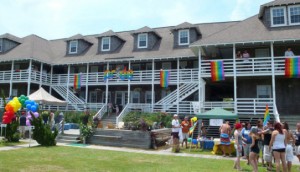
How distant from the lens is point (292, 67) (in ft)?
63.5

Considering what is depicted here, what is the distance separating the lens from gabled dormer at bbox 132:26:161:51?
2906 cm

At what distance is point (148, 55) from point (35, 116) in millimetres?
14005

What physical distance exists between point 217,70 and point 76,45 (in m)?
18.2

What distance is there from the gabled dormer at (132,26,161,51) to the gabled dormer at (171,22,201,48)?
95.0 inches

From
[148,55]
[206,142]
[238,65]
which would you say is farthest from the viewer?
[148,55]

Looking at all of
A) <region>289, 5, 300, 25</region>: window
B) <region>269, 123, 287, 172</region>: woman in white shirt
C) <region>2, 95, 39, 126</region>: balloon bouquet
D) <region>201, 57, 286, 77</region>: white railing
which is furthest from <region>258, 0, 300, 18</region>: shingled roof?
<region>2, 95, 39, 126</region>: balloon bouquet

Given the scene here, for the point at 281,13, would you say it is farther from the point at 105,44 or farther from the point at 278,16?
the point at 105,44

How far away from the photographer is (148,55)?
27266 millimetres

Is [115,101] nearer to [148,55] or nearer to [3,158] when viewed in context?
[148,55]

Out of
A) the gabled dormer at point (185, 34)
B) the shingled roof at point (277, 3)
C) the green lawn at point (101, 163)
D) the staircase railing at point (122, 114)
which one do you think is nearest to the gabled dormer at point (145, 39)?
the gabled dormer at point (185, 34)

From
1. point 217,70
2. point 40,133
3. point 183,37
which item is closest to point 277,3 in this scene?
point 217,70

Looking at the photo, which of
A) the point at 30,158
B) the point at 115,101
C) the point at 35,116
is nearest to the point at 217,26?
the point at 115,101

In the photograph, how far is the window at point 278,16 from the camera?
21898 millimetres

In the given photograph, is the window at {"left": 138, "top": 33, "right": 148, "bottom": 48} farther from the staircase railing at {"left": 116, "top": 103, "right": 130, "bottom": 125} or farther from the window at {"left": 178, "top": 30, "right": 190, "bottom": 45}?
the staircase railing at {"left": 116, "top": 103, "right": 130, "bottom": 125}
